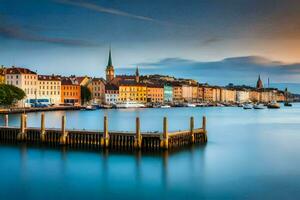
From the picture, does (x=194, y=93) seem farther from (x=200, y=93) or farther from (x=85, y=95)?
(x=85, y=95)

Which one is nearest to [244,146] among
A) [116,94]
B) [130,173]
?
[130,173]

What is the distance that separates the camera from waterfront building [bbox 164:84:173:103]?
152m

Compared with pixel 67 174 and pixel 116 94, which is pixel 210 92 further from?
pixel 67 174

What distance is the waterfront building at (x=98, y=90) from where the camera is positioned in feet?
391

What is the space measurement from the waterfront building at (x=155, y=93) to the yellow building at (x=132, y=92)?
3.47 metres

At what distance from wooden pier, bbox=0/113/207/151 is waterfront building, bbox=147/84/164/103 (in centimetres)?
10893

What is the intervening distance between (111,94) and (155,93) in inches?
1016

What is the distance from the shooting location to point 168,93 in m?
156

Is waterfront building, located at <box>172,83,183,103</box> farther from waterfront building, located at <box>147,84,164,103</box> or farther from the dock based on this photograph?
the dock

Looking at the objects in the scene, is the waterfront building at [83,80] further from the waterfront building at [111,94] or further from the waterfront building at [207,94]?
the waterfront building at [207,94]

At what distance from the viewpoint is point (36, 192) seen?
18312 mm

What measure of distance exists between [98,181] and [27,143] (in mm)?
11046

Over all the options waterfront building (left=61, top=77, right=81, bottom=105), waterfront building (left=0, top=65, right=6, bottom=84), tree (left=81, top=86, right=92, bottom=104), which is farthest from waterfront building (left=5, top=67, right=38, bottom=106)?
tree (left=81, top=86, right=92, bottom=104)

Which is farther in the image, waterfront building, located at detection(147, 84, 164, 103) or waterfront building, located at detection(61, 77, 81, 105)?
waterfront building, located at detection(147, 84, 164, 103)
